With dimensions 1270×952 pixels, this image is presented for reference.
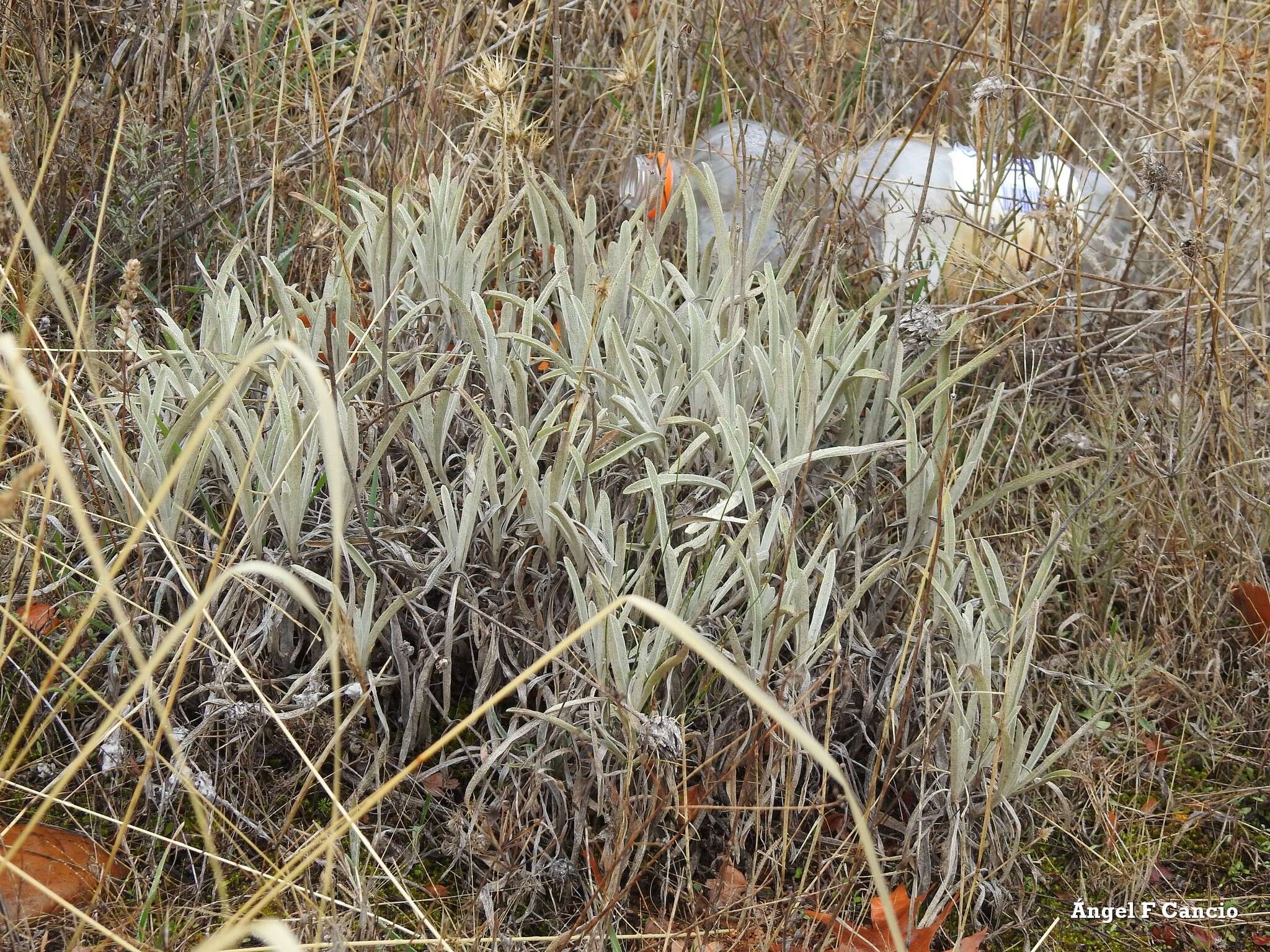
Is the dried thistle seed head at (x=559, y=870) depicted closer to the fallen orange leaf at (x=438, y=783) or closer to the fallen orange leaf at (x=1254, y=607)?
the fallen orange leaf at (x=438, y=783)

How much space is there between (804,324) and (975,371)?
0.38 metres

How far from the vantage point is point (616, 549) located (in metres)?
1.51

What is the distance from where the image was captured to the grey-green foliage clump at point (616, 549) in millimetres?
1400

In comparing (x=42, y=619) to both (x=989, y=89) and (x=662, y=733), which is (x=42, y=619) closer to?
(x=662, y=733)

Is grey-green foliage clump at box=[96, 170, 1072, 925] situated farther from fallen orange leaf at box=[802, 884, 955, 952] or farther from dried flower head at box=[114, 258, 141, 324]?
dried flower head at box=[114, 258, 141, 324]

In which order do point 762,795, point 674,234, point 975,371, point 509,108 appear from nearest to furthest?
point 762,795, point 509,108, point 975,371, point 674,234

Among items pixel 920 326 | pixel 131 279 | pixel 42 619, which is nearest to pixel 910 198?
pixel 920 326

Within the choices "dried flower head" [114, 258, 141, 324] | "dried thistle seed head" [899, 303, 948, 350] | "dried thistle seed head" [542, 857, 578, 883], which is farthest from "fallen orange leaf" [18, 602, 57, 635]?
"dried thistle seed head" [899, 303, 948, 350]

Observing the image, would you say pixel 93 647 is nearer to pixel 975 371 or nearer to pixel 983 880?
pixel 983 880

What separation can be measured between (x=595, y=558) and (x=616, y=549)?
0.03 m

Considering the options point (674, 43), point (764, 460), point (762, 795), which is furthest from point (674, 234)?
point (762, 795)

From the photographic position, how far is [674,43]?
6.79 feet

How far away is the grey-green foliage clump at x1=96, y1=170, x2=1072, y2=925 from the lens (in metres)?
1.40

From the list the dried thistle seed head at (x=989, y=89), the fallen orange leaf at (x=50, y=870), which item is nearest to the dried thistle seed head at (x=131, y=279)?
the fallen orange leaf at (x=50, y=870)
